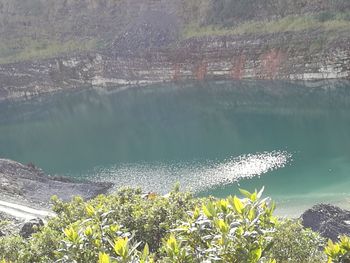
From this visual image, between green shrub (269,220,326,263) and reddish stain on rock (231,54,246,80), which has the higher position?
green shrub (269,220,326,263)

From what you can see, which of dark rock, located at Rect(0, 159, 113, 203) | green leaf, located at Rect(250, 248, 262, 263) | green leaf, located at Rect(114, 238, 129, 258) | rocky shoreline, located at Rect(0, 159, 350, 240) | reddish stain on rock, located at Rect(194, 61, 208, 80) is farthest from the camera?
reddish stain on rock, located at Rect(194, 61, 208, 80)

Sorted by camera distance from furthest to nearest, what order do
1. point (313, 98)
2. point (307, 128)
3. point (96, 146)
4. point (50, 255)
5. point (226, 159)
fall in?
point (313, 98)
point (96, 146)
point (307, 128)
point (226, 159)
point (50, 255)

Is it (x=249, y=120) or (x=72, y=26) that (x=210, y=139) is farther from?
(x=72, y=26)

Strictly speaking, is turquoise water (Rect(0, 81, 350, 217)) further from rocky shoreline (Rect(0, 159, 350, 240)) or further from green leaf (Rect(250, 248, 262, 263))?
green leaf (Rect(250, 248, 262, 263))

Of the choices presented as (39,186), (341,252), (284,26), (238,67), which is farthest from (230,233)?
(238,67)

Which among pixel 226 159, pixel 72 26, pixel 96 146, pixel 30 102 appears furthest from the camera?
pixel 72 26

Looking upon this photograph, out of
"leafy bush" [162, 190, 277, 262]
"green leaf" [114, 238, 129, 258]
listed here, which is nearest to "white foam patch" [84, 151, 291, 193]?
"leafy bush" [162, 190, 277, 262]

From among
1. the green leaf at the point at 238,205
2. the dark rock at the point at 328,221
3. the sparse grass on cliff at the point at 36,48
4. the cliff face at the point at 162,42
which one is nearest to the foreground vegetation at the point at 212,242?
the green leaf at the point at 238,205

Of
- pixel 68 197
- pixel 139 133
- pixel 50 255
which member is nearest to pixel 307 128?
pixel 139 133
